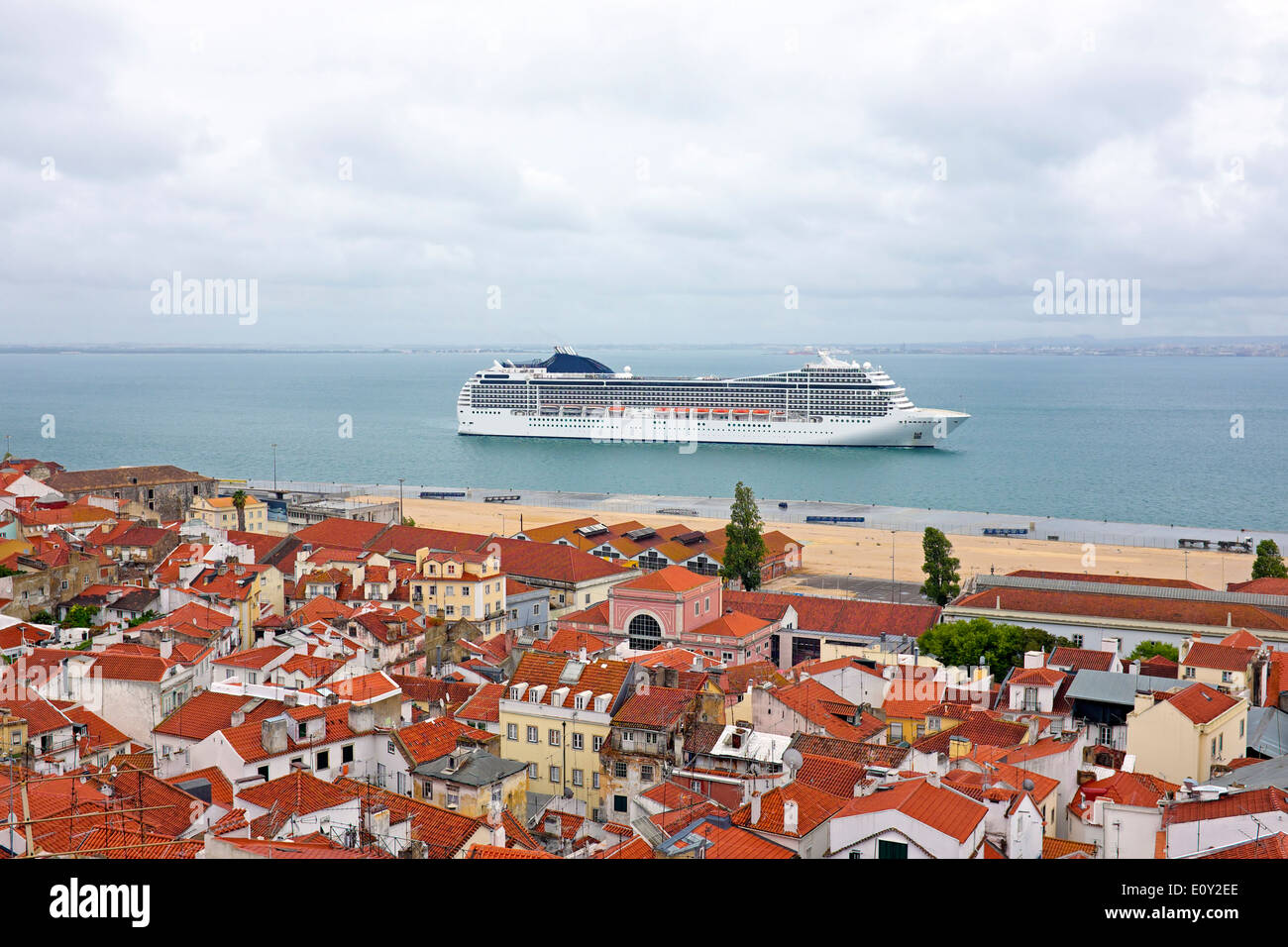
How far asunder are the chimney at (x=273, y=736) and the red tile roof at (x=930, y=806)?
9.69 metres

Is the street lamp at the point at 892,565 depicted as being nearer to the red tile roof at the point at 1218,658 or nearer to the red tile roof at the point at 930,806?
the red tile roof at the point at 1218,658

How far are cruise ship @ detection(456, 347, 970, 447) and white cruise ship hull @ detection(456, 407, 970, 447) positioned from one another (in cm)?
9

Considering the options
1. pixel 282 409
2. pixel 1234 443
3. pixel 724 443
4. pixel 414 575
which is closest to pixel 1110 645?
pixel 414 575

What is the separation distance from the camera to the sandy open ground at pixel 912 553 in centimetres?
4753

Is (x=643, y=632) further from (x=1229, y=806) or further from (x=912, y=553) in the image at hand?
(x=912, y=553)

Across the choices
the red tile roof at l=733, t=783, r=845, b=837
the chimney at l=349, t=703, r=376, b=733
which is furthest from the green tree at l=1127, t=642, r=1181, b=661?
the chimney at l=349, t=703, r=376, b=733

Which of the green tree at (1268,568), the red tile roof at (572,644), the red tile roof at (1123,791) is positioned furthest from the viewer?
the green tree at (1268,568)

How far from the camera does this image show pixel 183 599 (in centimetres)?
3145

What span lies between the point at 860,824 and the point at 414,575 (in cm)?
2284

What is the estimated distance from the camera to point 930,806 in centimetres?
1188

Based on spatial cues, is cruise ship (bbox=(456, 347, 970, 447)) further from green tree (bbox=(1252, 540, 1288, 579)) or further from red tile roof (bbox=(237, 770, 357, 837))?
red tile roof (bbox=(237, 770, 357, 837))

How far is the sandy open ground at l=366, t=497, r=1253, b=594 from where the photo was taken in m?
47.5

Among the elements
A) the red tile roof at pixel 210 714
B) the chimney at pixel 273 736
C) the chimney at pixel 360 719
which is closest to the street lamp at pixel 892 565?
the chimney at pixel 360 719

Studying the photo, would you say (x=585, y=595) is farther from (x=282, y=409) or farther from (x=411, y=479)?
(x=282, y=409)
